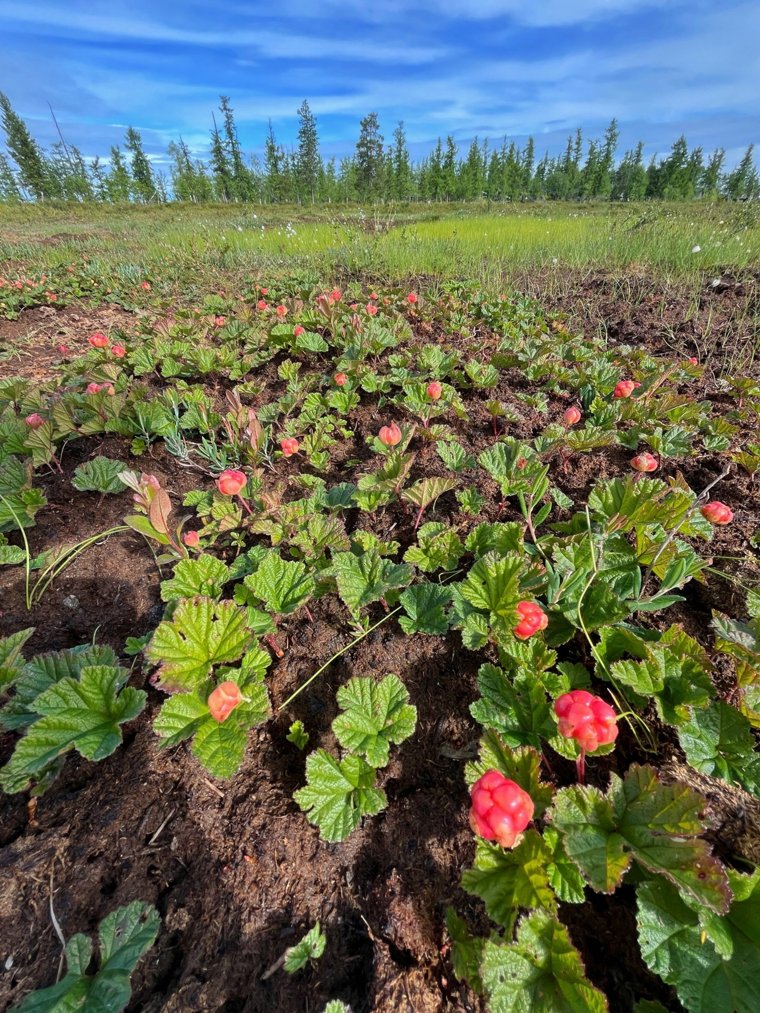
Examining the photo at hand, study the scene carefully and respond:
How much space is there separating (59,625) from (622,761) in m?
1.87

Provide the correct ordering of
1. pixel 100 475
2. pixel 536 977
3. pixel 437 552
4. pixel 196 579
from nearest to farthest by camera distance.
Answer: pixel 536 977, pixel 196 579, pixel 437 552, pixel 100 475

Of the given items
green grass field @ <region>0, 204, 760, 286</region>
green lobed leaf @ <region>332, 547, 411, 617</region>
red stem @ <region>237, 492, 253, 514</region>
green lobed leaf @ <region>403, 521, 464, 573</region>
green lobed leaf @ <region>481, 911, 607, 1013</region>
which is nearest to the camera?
green lobed leaf @ <region>481, 911, 607, 1013</region>

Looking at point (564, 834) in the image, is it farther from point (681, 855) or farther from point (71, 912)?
point (71, 912)

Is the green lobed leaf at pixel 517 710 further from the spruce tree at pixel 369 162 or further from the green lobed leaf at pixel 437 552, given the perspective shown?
the spruce tree at pixel 369 162

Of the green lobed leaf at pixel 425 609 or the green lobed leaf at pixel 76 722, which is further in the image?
the green lobed leaf at pixel 425 609

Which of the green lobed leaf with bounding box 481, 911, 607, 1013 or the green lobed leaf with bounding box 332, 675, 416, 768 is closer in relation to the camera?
the green lobed leaf with bounding box 481, 911, 607, 1013

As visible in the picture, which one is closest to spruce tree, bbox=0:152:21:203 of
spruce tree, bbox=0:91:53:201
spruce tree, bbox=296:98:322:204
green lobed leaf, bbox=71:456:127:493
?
spruce tree, bbox=0:91:53:201

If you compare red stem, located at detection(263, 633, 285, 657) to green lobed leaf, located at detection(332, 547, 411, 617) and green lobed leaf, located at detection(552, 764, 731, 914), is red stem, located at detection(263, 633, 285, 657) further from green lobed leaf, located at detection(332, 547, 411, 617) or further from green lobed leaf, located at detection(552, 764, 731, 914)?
green lobed leaf, located at detection(552, 764, 731, 914)

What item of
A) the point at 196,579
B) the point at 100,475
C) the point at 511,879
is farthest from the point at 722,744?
the point at 100,475

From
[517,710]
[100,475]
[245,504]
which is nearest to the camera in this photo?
[517,710]

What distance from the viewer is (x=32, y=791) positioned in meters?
1.11

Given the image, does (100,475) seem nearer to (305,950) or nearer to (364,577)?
(364,577)

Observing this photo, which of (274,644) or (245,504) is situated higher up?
(245,504)

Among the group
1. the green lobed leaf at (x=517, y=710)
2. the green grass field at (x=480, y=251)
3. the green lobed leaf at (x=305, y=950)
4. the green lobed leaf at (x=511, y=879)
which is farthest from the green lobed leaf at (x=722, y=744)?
the green grass field at (x=480, y=251)
